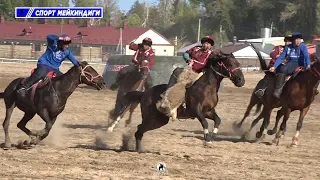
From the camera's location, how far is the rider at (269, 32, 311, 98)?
16.1 metres

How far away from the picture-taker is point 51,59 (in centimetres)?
1459

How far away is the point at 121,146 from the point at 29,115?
2072mm

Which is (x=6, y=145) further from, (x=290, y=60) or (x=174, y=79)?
(x=290, y=60)

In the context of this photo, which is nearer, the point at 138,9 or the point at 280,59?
the point at 280,59

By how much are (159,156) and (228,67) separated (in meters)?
2.41

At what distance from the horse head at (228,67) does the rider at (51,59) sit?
8.83 feet

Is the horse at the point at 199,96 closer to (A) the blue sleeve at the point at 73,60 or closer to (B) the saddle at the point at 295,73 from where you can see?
(A) the blue sleeve at the point at 73,60

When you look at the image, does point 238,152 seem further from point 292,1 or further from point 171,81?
point 292,1

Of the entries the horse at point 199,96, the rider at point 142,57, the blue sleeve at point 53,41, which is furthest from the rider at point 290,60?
the blue sleeve at point 53,41

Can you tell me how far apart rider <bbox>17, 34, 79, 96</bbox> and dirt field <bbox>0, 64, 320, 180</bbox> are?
51.1 inches

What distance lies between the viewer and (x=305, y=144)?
53.8 feet

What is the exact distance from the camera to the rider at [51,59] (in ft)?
47.0

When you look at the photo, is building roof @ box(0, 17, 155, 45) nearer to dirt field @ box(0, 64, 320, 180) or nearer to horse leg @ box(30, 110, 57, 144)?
dirt field @ box(0, 64, 320, 180)

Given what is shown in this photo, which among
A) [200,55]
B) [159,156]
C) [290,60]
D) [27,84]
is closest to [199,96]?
[200,55]
